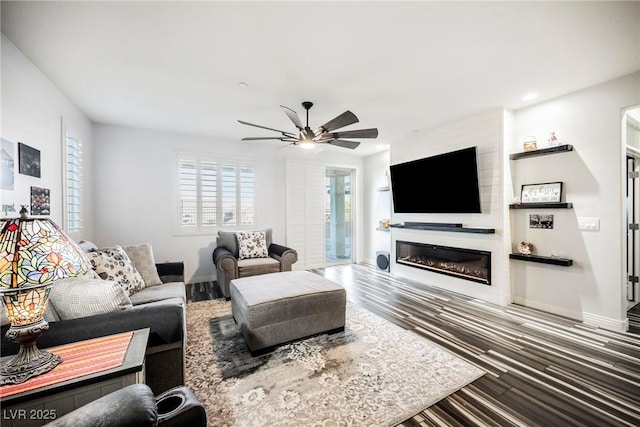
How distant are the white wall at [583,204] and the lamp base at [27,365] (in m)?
4.62

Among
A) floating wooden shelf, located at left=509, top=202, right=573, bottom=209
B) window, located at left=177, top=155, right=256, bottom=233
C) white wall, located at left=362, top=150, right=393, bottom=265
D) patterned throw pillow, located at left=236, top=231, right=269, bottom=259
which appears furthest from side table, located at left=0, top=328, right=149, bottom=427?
white wall, located at left=362, top=150, right=393, bottom=265

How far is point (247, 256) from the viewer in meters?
4.40

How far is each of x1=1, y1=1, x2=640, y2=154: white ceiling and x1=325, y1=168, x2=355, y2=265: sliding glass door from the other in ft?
10.6

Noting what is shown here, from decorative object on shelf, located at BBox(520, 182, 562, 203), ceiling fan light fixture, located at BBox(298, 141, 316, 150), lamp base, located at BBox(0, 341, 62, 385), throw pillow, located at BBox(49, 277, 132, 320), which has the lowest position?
lamp base, located at BBox(0, 341, 62, 385)

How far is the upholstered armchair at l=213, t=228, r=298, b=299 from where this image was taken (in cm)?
383

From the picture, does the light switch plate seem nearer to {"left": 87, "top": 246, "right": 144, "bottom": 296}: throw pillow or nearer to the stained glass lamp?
the stained glass lamp

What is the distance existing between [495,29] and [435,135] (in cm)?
243

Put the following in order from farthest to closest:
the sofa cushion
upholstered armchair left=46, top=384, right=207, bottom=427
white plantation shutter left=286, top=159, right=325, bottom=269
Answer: white plantation shutter left=286, top=159, right=325, bottom=269
the sofa cushion
upholstered armchair left=46, top=384, right=207, bottom=427

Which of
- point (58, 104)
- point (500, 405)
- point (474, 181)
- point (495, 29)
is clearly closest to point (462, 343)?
point (500, 405)

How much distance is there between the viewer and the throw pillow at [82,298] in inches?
61.8

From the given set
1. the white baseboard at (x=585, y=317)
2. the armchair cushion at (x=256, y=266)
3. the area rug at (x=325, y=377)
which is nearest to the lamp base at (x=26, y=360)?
the area rug at (x=325, y=377)

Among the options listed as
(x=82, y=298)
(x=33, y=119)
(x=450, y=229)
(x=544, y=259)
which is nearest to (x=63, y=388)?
(x=82, y=298)

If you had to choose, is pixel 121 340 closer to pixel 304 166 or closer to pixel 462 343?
pixel 462 343

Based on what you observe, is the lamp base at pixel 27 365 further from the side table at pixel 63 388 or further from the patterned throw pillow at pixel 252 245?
the patterned throw pillow at pixel 252 245
